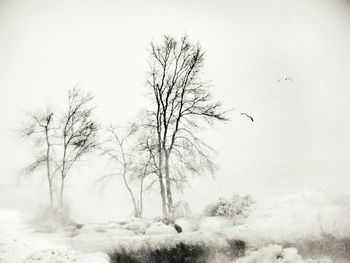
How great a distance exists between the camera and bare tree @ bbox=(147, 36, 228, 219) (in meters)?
20.7

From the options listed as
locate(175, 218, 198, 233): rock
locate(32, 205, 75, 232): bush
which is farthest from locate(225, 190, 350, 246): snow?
locate(32, 205, 75, 232): bush

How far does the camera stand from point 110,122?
2664cm

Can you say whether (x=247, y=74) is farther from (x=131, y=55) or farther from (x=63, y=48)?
(x=63, y=48)

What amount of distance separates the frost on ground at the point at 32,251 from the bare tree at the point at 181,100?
26.0ft

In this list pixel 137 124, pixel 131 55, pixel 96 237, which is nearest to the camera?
pixel 96 237

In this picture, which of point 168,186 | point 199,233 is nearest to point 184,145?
point 168,186

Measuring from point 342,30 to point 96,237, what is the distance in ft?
86.5

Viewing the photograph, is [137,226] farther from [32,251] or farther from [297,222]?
[297,222]

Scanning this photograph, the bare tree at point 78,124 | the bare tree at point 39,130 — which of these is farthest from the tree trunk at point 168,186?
the bare tree at point 39,130

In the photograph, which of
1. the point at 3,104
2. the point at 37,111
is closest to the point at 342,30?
the point at 37,111

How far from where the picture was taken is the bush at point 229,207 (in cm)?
1758

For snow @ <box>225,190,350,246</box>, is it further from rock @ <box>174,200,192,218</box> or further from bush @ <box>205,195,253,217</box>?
rock @ <box>174,200,192,218</box>

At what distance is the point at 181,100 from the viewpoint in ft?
67.6

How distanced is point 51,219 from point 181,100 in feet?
30.0
